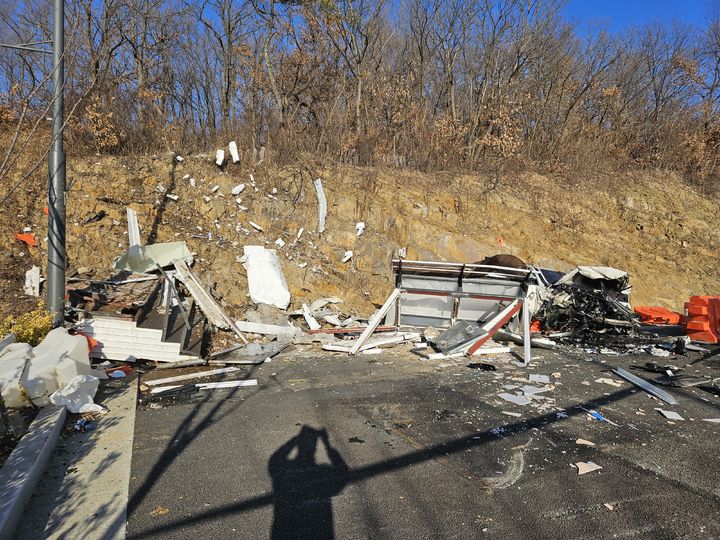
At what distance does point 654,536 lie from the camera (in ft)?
10.3

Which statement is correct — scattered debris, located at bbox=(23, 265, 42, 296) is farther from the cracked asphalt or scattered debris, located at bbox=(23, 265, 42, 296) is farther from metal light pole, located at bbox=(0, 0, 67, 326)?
the cracked asphalt

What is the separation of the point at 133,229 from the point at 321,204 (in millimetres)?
5097

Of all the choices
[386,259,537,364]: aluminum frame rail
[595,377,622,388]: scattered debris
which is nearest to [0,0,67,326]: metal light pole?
[386,259,537,364]: aluminum frame rail

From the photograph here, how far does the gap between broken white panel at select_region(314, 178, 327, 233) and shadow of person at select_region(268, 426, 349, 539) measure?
923cm

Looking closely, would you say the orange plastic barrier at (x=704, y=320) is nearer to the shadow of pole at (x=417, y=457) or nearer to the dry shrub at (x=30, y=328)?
the shadow of pole at (x=417, y=457)

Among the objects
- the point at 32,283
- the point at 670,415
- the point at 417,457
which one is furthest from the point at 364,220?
the point at 417,457

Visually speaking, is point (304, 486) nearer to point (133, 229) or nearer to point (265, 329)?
point (265, 329)

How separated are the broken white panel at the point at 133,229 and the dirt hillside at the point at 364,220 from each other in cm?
20

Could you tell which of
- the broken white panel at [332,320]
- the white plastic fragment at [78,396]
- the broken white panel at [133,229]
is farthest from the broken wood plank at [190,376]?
the broken white panel at [133,229]

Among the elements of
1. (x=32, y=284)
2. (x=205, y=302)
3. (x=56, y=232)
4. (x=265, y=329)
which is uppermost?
(x=56, y=232)

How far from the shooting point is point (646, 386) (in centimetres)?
660

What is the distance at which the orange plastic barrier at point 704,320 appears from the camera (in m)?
10.0

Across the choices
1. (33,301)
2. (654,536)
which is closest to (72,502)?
(654,536)

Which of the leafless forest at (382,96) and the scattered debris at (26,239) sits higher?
the leafless forest at (382,96)
